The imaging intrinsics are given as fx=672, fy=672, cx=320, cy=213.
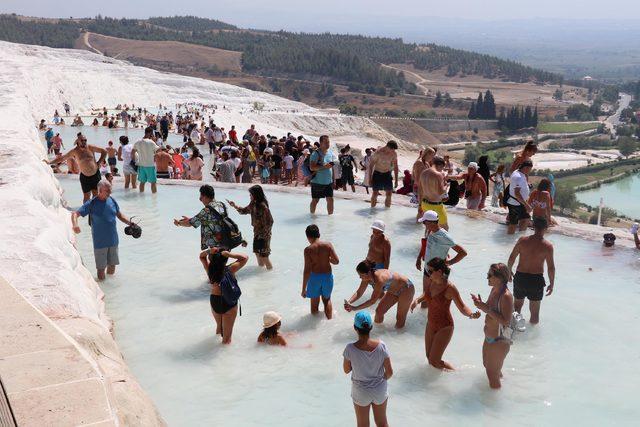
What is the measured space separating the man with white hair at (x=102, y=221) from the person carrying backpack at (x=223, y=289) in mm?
2165

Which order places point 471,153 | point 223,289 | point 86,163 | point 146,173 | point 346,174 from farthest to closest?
point 471,153 → point 346,174 → point 146,173 → point 86,163 → point 223,289

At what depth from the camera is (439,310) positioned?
5.91 m

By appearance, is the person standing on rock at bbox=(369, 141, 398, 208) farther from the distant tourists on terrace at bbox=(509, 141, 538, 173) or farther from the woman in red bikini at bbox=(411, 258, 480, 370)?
the woman in red bikini at bbox=(411, 258, 480, 370)

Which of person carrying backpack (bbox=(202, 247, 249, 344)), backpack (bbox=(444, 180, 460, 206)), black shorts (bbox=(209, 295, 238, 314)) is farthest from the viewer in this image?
backpack (bbox=(444, 180, 460, 206))

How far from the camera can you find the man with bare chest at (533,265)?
674 centimetres

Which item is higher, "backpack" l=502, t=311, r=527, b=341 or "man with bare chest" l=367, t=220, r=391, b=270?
"man with bare chest" l=367, t=220, r=391, b=270

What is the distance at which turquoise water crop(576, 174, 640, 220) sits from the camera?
87.9 meters

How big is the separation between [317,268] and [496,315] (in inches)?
83.6

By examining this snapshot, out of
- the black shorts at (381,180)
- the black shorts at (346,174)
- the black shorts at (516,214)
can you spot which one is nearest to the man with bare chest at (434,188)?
the black shorts at (516,214)

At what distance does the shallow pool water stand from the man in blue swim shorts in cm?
29

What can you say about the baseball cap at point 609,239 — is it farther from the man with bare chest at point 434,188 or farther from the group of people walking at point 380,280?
the man with bare chest at point 434,188

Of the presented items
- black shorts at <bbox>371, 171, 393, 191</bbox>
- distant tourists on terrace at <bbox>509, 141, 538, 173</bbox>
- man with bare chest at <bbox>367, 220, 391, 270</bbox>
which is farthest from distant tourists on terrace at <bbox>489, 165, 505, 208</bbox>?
man with bare chest at <bbox>367, 220, 391, 270</bbox>

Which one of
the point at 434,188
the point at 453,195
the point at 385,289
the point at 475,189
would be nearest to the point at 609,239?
the point at 475,189

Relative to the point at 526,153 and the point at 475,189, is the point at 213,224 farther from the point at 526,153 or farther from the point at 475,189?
the point at 475,189
